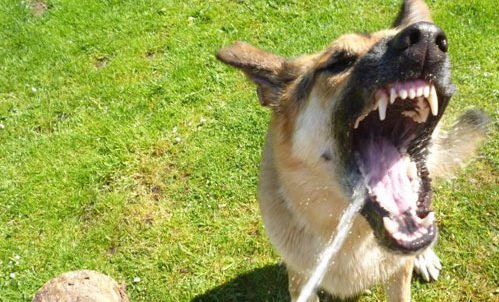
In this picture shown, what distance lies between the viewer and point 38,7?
8523 mm

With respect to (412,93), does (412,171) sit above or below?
below

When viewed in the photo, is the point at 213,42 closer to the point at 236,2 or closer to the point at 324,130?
the point at 236,2

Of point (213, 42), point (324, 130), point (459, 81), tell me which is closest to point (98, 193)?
point (213, 42)

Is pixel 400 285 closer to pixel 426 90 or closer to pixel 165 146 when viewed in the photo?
pixel 426 90

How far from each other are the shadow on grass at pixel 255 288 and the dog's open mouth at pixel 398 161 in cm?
197

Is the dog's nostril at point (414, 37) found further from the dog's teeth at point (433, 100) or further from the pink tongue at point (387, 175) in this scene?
the pink tongue at point (387, 175)

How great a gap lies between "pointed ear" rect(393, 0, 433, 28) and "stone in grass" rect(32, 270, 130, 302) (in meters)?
3.11

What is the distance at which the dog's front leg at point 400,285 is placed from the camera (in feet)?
12.9

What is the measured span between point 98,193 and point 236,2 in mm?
3598

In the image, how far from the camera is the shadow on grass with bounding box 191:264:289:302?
4926 mm

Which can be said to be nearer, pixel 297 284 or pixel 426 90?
pixel 426 90

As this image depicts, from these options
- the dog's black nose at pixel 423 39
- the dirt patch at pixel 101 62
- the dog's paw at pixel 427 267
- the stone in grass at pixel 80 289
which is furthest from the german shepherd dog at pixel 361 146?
the dirt patch at pixel 101 62

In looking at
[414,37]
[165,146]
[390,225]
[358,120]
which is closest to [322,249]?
[390,225]

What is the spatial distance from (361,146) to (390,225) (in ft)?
1.92
